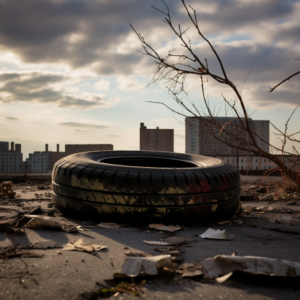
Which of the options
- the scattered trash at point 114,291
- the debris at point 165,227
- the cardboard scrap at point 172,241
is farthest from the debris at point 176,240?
the scattered trash at point 114,291

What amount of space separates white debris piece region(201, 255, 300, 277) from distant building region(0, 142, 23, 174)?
96502 millimetres

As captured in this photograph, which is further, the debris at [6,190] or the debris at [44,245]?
the debris at [6,190]

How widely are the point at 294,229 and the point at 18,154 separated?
102 metres

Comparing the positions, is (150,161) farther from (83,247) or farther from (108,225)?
(83,247)

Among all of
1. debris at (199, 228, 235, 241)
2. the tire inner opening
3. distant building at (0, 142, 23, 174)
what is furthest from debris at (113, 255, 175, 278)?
distant building at (0, 142, 23, 174)

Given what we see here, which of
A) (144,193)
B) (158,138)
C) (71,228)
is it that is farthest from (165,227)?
(158,138)

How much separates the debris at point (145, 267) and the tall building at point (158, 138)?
63.5 metres

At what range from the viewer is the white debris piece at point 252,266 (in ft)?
4.74

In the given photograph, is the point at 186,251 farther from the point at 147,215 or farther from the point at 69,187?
the point at 69,187

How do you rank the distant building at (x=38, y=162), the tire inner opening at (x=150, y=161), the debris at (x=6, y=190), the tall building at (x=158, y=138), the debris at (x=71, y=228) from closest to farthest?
the debris at (x=71, y=228) < the tire inner opening at (x=150, y=161) < the debris at (x=6, y=190) < the tall building at (x=158, y=138) < the distant building at (x=38, y=162)

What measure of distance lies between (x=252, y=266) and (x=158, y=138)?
221ft

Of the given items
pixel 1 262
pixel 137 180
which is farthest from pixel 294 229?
pixel 1 262

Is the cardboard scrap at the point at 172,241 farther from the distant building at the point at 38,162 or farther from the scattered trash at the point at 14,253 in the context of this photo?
the distant building at the point at 38,162

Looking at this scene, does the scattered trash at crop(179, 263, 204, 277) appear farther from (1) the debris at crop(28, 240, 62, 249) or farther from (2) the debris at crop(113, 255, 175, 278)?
(1) the debris at crop(28, 240, 62, 249)
